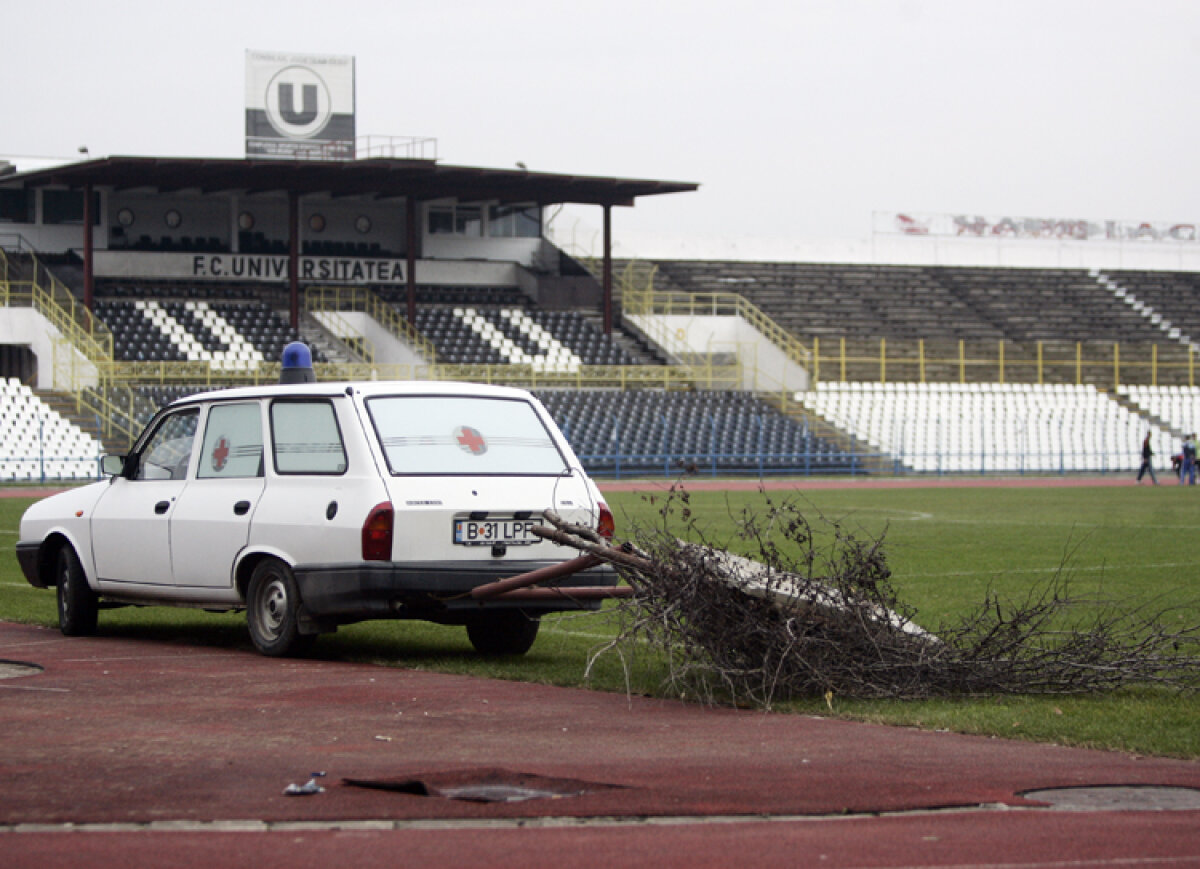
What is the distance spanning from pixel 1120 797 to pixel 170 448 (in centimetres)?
736

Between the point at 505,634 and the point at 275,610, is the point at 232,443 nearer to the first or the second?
the point at 275,610

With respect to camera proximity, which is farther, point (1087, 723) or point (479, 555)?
point (479, 555)

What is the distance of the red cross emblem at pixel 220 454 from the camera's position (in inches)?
428

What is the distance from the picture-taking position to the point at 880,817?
Result: 573 cm

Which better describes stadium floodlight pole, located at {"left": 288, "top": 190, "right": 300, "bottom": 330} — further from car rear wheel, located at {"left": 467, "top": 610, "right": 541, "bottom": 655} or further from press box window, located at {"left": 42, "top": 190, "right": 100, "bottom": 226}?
car rear wheel, located at {"left": 467, "top": 610, "right": 541, "bottom": 655}

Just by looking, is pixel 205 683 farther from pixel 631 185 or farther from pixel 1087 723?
pixel 631 185

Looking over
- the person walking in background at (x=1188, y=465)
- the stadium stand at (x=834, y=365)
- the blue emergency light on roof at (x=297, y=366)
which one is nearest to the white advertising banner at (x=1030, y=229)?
the stadium stand at (x=834, y=365)

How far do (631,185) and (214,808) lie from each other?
148ft

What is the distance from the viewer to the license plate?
9.80 m

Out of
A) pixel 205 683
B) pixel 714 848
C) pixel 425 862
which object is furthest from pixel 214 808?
pixel 205 683

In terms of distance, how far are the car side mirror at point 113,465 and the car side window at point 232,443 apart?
2.74 feet

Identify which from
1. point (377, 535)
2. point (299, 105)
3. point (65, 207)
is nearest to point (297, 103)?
point (299, 105)

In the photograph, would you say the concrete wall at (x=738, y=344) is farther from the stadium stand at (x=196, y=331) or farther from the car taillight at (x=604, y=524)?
the car taillight at (x=604, y=524)

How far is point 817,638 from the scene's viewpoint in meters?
8.54
